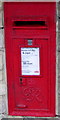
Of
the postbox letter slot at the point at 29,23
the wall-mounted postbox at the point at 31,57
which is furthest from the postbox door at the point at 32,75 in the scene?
the postbox letter slot at the point at 29,23

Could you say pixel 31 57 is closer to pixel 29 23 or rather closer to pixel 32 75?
pixel 32 75

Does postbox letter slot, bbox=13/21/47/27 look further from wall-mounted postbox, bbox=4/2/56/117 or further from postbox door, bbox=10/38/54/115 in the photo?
postbox door, bbox=10/38/54/115

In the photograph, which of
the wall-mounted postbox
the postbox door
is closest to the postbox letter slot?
the wall-mounted postbox

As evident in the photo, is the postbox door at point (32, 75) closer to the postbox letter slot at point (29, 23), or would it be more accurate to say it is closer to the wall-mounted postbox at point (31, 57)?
the wall-mounted postbox at point (31, 57)

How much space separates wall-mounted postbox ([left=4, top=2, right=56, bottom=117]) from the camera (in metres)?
4.35

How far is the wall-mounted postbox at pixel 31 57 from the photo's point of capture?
4348 mm

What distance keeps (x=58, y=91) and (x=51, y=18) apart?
4.48ft

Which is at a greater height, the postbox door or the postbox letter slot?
the postbox letter slot

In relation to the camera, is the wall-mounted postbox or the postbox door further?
the postbox door

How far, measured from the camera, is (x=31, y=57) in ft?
14.8

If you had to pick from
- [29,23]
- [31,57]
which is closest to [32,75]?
[31,57]

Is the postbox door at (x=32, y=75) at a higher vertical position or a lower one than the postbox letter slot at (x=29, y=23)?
lower

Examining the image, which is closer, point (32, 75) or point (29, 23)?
point (29, 23)

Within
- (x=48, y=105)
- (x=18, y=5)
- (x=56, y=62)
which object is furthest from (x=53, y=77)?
(x=18, y=5)
